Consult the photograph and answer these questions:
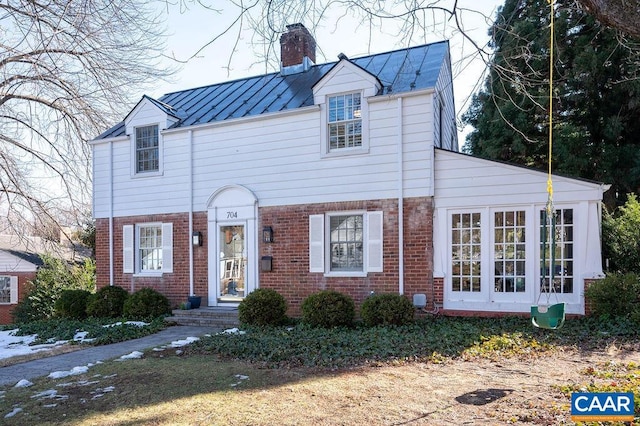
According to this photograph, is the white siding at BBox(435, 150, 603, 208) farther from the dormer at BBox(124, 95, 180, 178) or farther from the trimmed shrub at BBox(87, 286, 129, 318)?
the trimmed shrub at BBox(87, 286, 129, 318)

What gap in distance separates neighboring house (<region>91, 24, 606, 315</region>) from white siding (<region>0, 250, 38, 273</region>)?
1225 cm

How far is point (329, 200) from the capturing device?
35.6ft

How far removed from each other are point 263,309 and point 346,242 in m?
2.43

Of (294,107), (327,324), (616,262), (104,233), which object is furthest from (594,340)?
(104,233)

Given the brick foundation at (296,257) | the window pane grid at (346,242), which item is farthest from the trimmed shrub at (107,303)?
the window pane grid at (346,242)

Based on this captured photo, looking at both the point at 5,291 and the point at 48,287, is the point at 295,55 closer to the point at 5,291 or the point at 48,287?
the point at 48,287

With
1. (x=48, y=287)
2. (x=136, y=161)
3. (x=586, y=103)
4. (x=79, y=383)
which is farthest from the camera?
(x=48, y=287)

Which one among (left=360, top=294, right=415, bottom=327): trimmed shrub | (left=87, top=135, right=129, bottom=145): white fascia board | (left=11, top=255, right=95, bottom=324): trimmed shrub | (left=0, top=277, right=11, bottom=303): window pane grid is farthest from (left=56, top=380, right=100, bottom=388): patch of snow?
(left=0, top=277, right=11, bottom=303): window pane grid

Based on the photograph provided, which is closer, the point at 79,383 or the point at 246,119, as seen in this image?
the point at 79,383

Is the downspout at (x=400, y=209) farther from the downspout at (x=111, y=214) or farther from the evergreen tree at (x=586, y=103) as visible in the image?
the downspout at (x=111, y=214)

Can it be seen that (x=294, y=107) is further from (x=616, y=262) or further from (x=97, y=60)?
(x=616, y=262)

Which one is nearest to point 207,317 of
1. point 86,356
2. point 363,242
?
point 86,356

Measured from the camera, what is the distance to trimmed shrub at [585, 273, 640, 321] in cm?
826

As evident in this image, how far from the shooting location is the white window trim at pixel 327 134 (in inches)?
414
